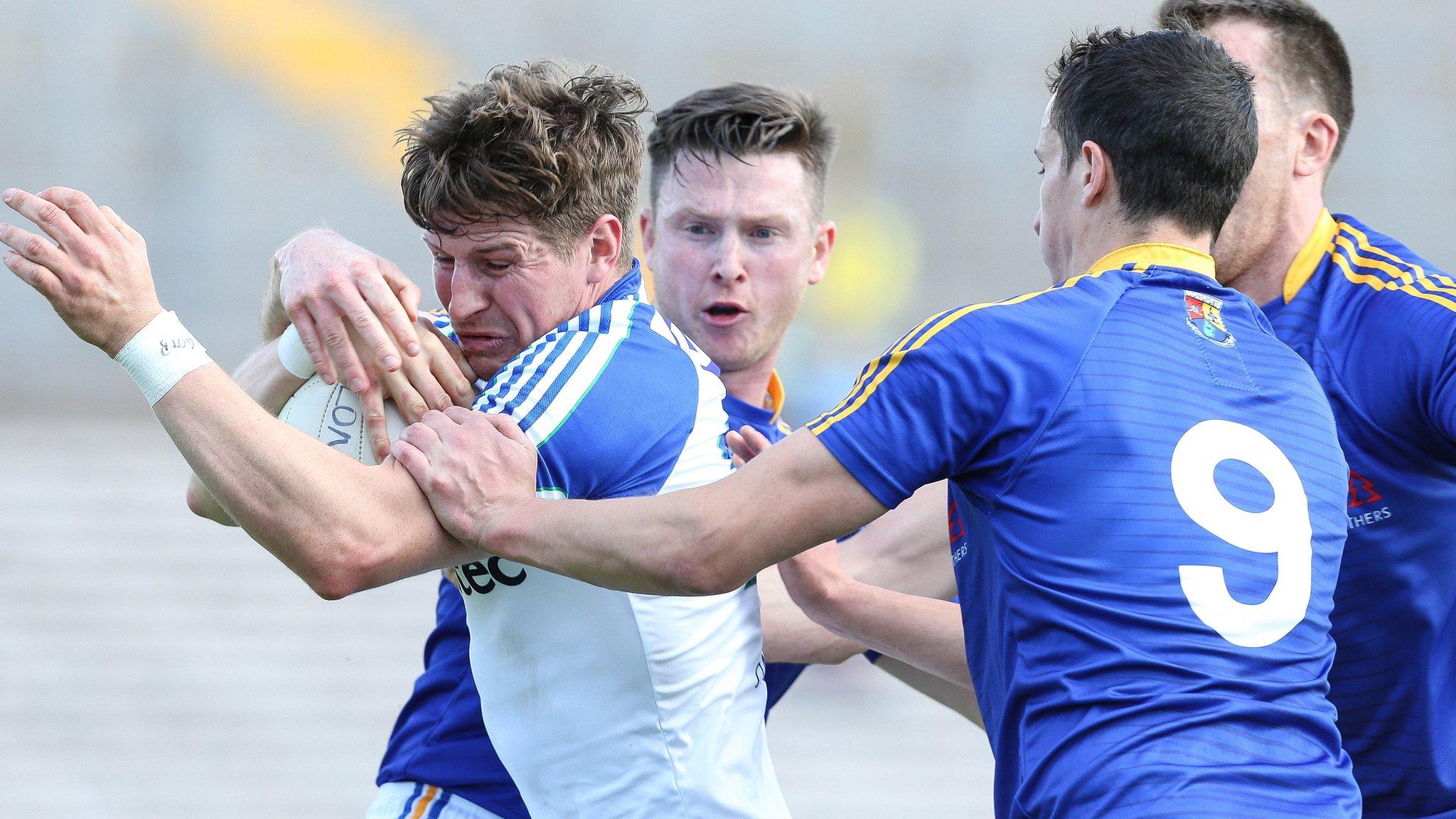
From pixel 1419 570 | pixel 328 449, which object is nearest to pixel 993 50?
pixel 1419 570

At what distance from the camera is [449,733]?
12.4ft

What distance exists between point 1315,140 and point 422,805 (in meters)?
2.96

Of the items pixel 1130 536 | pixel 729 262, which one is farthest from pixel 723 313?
pixel 1130 536

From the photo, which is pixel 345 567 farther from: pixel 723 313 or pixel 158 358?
pixel 723 313

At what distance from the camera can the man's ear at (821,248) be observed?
17.0 ft

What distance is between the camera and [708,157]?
4.98 m

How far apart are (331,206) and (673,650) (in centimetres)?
1194

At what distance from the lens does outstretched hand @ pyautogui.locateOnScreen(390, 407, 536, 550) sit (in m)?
2.82

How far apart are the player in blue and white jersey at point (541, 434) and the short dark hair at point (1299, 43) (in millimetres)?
1699

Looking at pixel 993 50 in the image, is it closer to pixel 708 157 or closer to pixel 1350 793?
pixel 708 157

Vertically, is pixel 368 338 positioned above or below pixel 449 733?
above

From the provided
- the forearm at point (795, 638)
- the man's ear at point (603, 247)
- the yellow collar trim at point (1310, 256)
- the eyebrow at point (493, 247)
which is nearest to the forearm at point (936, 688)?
the forearm at point (795, 638)

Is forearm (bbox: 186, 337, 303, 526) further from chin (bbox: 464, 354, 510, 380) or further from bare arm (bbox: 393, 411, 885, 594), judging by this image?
bare arm (bbox: 393, 411, 885, 594)

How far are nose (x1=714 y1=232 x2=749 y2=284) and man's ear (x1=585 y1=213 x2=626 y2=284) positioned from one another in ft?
4.53
